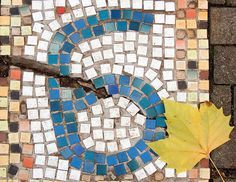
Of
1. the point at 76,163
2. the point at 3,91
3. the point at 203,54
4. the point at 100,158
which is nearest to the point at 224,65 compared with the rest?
the point at 203,54

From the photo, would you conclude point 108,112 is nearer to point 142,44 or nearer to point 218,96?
point 142,44

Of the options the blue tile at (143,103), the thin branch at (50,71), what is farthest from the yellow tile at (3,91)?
the blue tile at (143,103)

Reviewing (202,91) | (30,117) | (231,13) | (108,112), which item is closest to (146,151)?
(108,112)

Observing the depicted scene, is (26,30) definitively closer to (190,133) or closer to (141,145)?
(141,145)

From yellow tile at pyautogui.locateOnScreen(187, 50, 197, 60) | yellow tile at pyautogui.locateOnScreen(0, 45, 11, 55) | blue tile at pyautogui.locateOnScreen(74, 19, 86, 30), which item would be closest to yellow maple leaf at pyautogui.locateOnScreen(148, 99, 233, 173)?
yellow tile at pyautogui.locateOnScreen(187, 50, 197, 60)

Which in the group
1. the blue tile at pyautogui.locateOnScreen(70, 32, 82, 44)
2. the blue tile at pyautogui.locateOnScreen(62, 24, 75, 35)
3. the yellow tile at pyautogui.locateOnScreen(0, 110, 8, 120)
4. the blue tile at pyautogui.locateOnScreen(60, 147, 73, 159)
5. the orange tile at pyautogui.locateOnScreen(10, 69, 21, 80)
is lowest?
the blue tile at pyautogui.locateOnScreen(60, 147, 73, 159)

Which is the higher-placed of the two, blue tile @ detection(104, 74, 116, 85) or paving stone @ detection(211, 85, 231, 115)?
blue tile @ detection(104, 74, 116, 85)

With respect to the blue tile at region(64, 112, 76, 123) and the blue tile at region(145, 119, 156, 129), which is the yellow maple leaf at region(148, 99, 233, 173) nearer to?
the blue tile at region(145, 119, 156, 129)
